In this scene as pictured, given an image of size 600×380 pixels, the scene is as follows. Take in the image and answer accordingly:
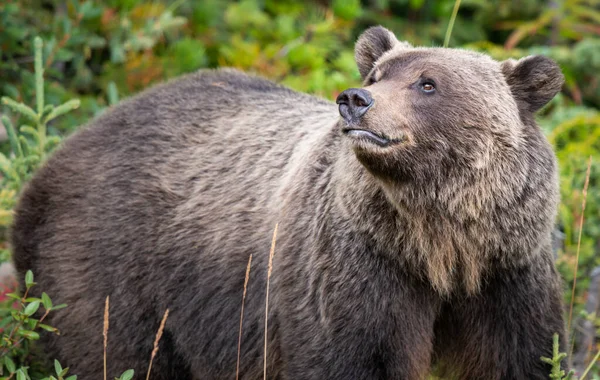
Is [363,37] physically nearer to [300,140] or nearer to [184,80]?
[300,140]

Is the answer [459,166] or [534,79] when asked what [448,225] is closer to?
[459,166]

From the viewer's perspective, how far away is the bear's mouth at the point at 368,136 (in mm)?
3779

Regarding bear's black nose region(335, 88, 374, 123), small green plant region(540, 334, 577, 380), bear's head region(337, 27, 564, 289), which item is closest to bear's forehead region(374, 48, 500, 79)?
bear's head region(337, 27, 564, 289)

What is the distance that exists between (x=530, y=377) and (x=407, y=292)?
761 millimetres

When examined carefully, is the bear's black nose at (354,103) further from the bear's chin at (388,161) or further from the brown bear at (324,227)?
the bear's chin at (388,161)

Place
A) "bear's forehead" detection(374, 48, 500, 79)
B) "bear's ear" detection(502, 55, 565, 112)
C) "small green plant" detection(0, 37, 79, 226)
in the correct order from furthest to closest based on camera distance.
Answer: "small green plant" detection(0, 37, 79, 226)
"bear's ear" detection(502, 55, 565, 112)
"bear's forehead" detection(374, 48, 500, 79)

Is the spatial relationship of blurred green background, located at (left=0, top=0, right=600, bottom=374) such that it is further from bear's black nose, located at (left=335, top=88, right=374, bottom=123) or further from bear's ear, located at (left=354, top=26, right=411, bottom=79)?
bear's black nose, located at (left=335, top=88, right=374, bottom=123)

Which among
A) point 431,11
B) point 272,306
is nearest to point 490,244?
point 272,306

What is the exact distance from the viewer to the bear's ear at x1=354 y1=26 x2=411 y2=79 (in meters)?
4.66

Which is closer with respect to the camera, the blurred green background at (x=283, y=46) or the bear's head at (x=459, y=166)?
the bear's head at (x=459, y=166)

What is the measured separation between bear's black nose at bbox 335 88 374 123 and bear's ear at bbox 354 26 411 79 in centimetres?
92

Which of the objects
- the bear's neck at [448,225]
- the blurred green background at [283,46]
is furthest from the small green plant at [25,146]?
the bear's neck at [448,225]

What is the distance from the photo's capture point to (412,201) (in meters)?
4.00

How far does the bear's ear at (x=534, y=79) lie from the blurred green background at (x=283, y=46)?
6.51 feet
